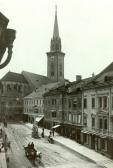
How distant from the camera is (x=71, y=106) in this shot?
151 ft

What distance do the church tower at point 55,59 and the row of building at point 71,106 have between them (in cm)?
1068

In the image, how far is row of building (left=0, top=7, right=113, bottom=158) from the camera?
3309cm

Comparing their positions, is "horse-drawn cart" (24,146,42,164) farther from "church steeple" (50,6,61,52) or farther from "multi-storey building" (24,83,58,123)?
"church steeple" (50,6,61,52)

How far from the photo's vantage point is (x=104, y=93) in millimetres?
33281

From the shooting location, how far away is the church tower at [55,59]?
341 feet

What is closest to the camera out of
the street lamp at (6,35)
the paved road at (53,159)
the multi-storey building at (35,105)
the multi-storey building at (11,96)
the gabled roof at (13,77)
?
the street lamp at (6,35)

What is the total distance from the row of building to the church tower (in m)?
10.7

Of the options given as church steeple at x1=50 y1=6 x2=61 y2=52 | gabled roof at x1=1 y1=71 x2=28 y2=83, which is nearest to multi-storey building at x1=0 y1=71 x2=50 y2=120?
gabled roof at x1=1 y1=71 x2=28 y2=83

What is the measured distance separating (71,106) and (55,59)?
59.6 metres

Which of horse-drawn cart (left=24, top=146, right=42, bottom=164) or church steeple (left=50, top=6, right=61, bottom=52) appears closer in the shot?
horse-drawn cart (left=24, top=146, right=42, bottom=164)

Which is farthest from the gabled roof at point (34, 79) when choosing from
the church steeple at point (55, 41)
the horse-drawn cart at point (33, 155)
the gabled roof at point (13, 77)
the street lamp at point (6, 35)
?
the street lamp at point (6, 35)

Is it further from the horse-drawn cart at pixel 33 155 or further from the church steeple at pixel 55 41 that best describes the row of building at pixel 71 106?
the church steeple at pixel 55 41

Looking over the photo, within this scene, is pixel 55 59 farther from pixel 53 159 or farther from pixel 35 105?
pixel 53 159

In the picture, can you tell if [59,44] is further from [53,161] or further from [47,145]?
[53,161]
